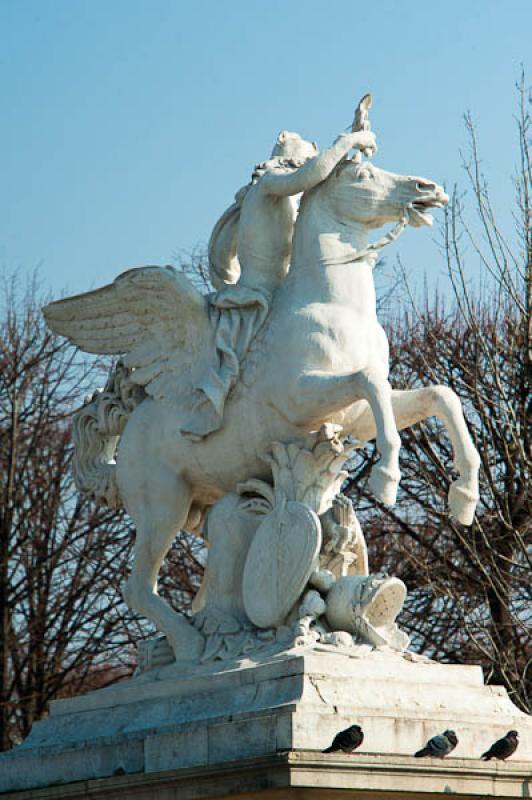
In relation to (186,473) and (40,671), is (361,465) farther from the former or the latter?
(186,473)

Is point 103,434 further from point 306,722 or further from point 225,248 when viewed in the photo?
point 306,722

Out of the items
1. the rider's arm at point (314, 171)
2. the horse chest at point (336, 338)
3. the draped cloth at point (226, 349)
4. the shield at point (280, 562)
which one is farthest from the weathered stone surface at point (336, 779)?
the rider's arm at point (314, 171)

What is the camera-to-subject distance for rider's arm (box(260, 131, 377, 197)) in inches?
366

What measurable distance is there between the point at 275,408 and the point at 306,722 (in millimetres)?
1807

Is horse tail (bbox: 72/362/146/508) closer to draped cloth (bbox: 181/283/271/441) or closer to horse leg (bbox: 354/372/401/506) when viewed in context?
draped cloth (bbox: 181/283/271/441)

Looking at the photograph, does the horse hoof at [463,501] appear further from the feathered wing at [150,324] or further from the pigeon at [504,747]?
the feathered wing at [150,324]

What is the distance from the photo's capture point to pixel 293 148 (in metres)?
9.88

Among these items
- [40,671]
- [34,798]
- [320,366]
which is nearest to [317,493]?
[320,366]

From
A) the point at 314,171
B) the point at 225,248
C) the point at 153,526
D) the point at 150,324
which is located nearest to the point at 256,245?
the point at 225,248

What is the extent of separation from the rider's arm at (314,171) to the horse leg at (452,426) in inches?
47.2

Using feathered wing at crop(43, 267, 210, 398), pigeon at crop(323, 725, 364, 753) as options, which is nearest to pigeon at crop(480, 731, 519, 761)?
pigeon at crop(323, 725, 364, 753)

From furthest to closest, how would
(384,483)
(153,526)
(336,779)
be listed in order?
(153,526), (384,483), (336,779)

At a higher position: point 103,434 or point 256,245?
point 256,245

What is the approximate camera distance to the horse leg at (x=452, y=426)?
357 inches
